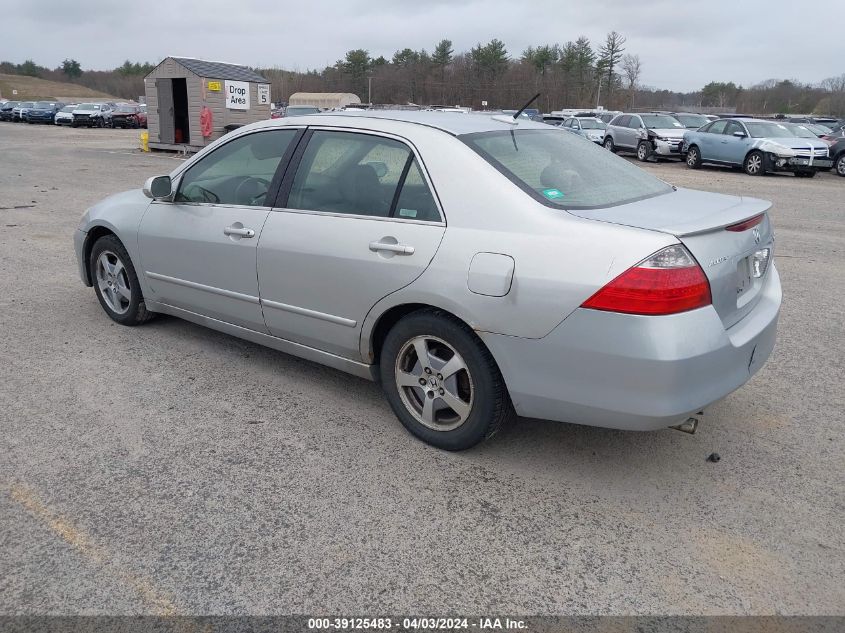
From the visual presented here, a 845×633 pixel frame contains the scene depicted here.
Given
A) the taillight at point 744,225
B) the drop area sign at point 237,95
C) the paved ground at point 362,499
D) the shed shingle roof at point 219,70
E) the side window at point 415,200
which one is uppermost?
the shed shingle roof at point 219,70

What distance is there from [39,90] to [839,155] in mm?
110586

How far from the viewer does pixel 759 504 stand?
308cm

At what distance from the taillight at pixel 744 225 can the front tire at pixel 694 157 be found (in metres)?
20.4

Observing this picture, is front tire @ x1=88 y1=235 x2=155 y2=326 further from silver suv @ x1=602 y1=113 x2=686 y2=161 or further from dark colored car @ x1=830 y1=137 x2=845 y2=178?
silver suv @ x1=602 y1=113 x2=686 y2=161

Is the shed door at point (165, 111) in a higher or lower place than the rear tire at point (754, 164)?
A: higher

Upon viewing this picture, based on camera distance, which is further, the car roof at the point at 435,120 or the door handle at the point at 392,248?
the car roof at the point at 435,120

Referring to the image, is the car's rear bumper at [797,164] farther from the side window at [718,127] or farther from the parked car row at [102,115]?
the parked car row at [102,115]

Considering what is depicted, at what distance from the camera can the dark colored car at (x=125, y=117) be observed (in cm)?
4309

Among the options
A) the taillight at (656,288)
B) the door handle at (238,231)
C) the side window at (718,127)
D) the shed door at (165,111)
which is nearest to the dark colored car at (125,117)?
the shed door at (165,111)

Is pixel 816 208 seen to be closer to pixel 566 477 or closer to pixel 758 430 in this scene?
pixel 758 430

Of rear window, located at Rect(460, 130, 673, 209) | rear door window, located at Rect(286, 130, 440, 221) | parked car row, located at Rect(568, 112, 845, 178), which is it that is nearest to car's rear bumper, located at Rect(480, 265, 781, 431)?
rear window, located at Rect(460, 130, 673, 209)

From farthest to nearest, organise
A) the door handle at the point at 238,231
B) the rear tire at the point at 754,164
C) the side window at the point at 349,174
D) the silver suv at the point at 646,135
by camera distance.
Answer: the silver suv at the point at 646,135, the rear tire at the point at 754,164, the door handle at the point at 238,231, the side window at the point at 349,174

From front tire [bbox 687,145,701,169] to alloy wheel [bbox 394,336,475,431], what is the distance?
21.1m

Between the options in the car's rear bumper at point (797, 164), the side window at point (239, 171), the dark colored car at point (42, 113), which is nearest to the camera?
the side window at point (239, 171)
